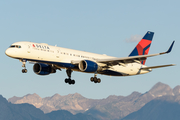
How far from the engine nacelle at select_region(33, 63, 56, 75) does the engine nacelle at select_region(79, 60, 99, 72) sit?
25.4ft

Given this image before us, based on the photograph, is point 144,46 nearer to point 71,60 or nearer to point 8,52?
point 71,60

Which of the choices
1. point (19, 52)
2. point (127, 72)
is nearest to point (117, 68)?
point (127, 72)

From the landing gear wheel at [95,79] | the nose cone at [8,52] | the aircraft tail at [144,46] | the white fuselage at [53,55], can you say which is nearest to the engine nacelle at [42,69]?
the white fuselage at [53,55]

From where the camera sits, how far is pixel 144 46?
224 feet

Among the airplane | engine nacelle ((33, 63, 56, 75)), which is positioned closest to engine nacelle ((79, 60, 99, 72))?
the airplane

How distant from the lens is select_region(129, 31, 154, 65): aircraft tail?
6619 cm

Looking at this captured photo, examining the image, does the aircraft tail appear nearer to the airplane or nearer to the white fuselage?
the airplane

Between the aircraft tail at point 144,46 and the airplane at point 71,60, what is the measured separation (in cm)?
341

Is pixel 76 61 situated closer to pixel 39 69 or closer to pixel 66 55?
pixel 66 55

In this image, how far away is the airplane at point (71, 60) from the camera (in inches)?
1989

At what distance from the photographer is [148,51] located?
68.8 m

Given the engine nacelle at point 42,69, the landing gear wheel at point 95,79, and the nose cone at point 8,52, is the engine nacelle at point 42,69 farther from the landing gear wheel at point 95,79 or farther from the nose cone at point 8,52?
the nose cone at point 8,52

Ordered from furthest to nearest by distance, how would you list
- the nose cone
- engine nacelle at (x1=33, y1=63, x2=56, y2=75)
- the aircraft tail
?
the aircraft tail → engine nacelle at (x1=33, y1=63, x2=56, y2=75) → the nose cone

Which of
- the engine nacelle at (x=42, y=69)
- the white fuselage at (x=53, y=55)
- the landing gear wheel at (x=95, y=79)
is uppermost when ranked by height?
the white fuselage at (x=53, y=55)
